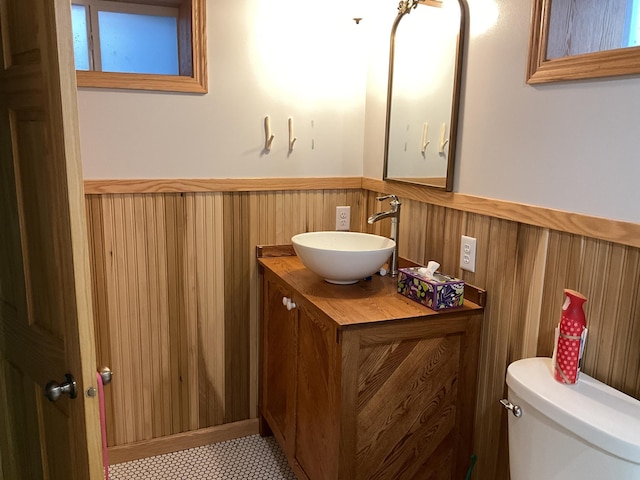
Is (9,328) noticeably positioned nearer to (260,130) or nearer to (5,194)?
(5,194)

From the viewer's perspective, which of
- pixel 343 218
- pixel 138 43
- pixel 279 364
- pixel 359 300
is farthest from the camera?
pixel 343 218

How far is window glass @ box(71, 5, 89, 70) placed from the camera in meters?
2.10

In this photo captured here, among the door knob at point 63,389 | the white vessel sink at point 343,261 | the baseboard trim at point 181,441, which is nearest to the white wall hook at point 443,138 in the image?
the white vessel sink at point 343,261

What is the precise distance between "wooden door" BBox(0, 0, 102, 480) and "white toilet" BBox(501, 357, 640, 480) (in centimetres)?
102

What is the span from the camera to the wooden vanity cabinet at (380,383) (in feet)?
5.65

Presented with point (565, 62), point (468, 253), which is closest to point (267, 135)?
point (468, 253)

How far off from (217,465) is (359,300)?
1.08m

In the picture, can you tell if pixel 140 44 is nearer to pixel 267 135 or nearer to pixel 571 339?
pixel 267 135

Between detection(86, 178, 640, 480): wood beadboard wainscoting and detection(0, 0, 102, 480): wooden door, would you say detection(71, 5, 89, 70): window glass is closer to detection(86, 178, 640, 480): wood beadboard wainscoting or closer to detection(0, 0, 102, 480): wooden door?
detection(86, 178, 640, 480): wood beadboard wainscoting

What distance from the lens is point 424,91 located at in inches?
82.7

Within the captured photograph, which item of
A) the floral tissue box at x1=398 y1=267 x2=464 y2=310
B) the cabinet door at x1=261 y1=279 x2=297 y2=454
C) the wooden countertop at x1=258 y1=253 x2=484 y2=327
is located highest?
the floral tissue box at x1=398 y1=267 x2=464 y2=310

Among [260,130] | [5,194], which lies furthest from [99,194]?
[5,194]

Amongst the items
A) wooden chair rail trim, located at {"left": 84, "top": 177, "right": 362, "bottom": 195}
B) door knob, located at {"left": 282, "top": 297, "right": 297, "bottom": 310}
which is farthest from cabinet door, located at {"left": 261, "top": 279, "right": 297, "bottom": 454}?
wooden chair rail trim, located at {"left": 84, "top": 177, "right": 362, "bottom": 195}

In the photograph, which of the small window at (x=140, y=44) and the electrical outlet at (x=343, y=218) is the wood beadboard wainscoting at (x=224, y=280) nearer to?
the electrical outlet at (x=343, y=218)
